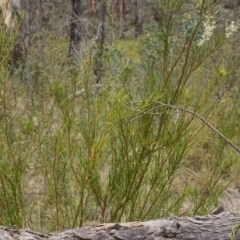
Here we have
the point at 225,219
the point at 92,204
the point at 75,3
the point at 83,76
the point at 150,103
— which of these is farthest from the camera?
the point at 75,3

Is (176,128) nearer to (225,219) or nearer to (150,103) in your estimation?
(150,103)

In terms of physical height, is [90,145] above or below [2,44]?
below

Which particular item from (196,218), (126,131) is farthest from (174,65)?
(196,218)

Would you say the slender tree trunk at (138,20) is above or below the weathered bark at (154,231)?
above

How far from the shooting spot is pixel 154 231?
6.09 feet

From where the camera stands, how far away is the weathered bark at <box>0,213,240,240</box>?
1846 millimetres

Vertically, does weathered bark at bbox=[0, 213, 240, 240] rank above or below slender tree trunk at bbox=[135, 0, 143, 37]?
below

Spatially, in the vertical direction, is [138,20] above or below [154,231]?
above

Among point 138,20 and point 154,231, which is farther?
point 138,20

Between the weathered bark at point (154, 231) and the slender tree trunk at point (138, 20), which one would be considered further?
the slender tree trunk at point (138, 20)

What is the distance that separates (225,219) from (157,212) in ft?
2.34

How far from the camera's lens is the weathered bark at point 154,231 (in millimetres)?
1846

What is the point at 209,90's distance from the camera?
7.82 feet

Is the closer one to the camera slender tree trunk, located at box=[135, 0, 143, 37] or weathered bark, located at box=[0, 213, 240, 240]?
weathered bark, located at box=[0, 213, 240, 240]
